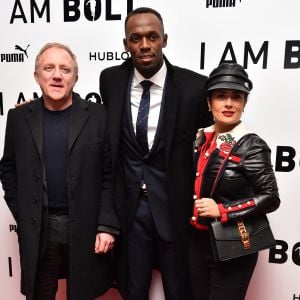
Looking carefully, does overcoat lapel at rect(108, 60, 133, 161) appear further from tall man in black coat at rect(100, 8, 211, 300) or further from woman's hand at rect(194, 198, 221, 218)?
woman's hand at rect(194, 198, 221, 218)

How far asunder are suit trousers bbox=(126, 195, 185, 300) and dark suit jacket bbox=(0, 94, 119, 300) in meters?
→ 0.12

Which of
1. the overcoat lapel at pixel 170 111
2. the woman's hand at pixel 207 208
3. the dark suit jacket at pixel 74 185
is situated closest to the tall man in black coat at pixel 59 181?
the dark suit jacket at pixel 74 185

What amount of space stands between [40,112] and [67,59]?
0.22 m

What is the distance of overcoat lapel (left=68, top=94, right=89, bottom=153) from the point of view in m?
1.26

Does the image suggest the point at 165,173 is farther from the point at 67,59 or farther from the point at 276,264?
the point at 276,264

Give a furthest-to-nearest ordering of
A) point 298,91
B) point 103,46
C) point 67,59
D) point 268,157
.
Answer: point 103,46 → point 298,91 → point 67,59 → point 268,157

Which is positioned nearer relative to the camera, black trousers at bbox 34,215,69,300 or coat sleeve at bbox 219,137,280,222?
coat sleeve at bbox 219,137,280,222

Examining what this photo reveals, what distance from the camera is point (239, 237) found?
1102mm

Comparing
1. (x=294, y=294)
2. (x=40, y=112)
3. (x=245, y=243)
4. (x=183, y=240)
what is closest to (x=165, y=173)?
(x=183, y=240)

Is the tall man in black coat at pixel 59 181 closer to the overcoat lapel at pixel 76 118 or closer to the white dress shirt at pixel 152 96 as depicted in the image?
the overcoat lapel at pixel 76 118

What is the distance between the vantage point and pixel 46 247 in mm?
1312

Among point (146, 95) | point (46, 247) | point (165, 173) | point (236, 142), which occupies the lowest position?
point (46, 247)

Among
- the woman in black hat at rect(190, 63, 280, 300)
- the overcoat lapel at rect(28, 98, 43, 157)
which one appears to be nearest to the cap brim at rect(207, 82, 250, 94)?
the woman in black hat at rect(190, 63, 280, 300)

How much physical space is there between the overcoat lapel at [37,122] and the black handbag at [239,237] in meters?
0.68
